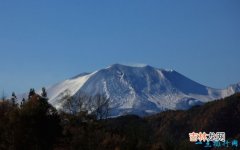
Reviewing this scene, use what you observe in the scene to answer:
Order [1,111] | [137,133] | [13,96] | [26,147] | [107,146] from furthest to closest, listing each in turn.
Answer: [137,133] < [13,96] < [107,146] < [1,111] < [26,147]

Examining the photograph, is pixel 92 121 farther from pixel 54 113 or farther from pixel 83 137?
pixel 54 113

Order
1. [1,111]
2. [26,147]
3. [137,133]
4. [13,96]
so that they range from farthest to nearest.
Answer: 1. [137,133]
2. [13,96]
3. [1,111]
4. [26,147]

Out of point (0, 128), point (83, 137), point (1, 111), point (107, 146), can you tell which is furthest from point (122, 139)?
point (0, 128)

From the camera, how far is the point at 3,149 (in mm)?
62000

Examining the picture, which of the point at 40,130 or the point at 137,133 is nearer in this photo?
the point at 40,130

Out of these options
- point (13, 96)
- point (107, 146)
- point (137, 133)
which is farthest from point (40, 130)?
point (137, 133)

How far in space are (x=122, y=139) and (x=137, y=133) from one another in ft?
45.8

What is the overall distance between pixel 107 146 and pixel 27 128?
2372 centimetres

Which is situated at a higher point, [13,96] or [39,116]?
[13,96]

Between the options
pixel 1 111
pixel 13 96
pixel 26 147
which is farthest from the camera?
pixel 13 96

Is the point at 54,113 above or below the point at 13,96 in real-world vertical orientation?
below

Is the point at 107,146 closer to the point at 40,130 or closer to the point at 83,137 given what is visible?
the point at 83,137

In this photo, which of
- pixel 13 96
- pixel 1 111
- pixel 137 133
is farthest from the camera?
pixel 137 133

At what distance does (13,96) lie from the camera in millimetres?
88750
